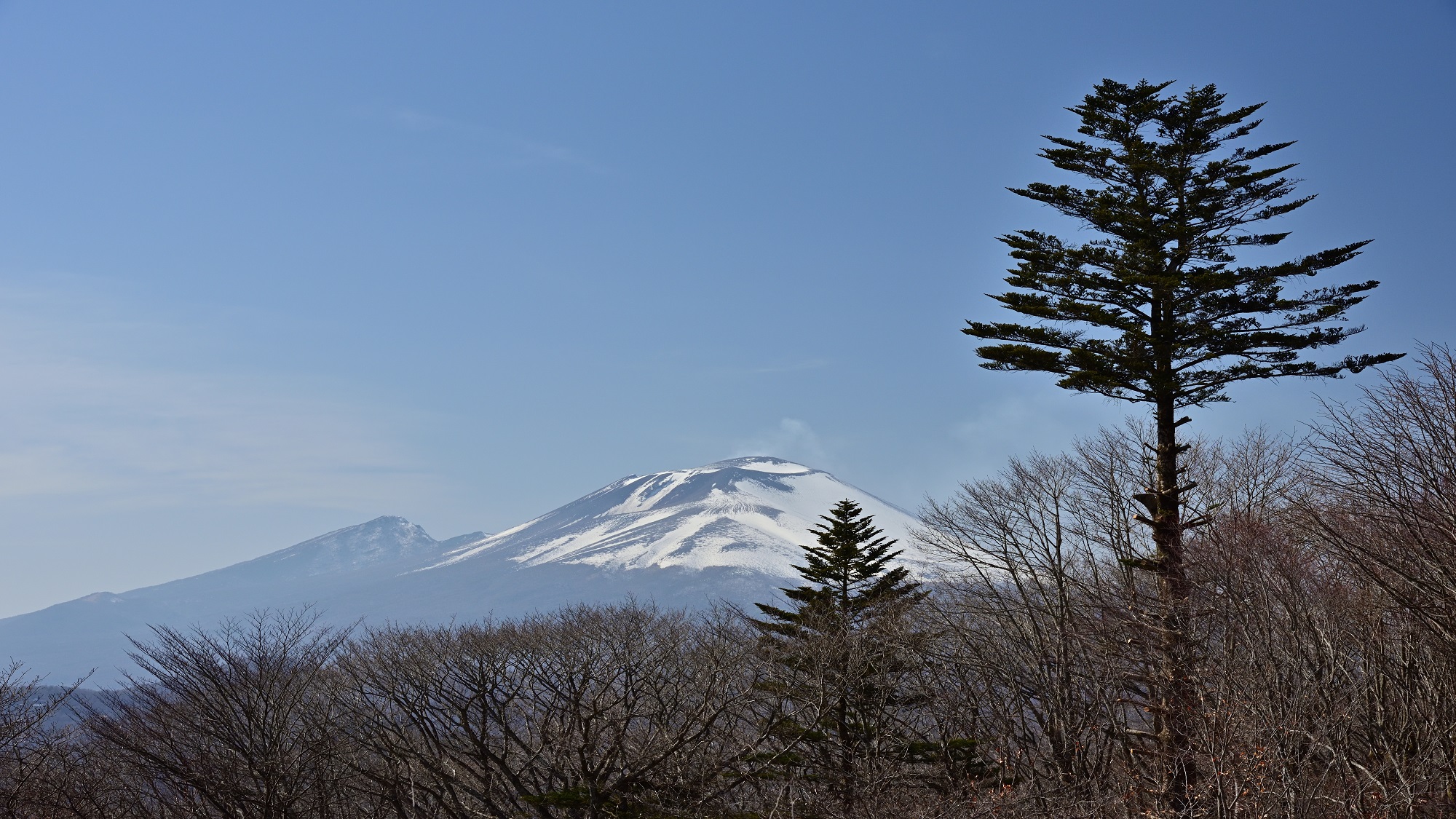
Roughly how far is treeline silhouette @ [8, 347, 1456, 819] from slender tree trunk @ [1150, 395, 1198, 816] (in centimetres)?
57

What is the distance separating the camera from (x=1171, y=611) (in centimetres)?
2642

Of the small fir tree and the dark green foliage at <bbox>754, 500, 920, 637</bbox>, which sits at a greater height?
the dark green foliage at <bbox>754, 500, 920, 637</bbox>

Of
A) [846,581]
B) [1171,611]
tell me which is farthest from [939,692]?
[1171,611]

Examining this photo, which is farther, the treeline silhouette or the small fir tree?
the small fir tree

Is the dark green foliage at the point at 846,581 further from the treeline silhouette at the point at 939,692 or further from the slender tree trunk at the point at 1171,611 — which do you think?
the slender tree trunk at the point at 1171,611

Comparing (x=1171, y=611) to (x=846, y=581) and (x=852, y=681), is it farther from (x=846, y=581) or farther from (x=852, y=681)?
(x=846, y=581)

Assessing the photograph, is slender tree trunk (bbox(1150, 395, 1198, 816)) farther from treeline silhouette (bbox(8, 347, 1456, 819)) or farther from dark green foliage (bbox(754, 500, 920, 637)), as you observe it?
dark green foliage (bbox(754, 500, 920, 637))

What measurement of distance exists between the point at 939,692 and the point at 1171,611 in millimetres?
14807

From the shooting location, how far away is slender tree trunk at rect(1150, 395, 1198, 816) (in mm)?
25375

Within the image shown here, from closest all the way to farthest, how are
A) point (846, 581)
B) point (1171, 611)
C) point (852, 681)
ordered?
1. point (1171, 611)
2. point (852, 681)
3. point (846, 581)

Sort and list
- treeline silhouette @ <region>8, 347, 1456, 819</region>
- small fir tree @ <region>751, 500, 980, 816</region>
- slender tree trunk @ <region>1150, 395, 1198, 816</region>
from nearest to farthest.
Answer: treeline silhouette @ <region>8, 347, 1456, 819</region> → slender tree trunk @ <region>1150, 395, 1198, 816</region> → small fir tree @ <region>751, 500, 980, 816</region>

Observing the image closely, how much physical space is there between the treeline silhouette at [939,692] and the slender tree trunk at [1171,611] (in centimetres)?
57

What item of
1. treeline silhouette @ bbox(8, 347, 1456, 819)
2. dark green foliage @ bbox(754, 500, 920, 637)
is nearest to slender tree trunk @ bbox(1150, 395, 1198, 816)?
treeline silhouette @ bbox(8, 347, 1456, 819)

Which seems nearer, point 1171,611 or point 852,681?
point 1171,611
